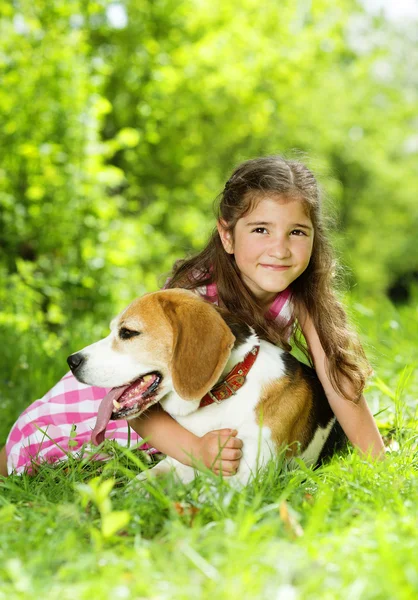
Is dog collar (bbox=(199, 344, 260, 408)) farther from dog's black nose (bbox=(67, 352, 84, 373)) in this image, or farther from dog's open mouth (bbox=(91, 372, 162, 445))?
dog's black nose (bbox=(67, 352, 84, 373))

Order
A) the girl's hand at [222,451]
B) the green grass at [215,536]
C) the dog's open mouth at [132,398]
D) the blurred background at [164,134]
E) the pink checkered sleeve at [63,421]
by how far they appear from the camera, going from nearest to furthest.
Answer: the green grass at [215,536], the girl's hand at [222,451], the dog's open mouth at [132,398], the pink checkered sleeve at [63,421], the blurred background at [164,134]

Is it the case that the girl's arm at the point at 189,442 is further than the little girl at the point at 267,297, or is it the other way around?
the little girl at the point at 267,297

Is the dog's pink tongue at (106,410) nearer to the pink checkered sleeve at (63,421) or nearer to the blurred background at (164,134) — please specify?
the pink checkered sleeve at (63,421)

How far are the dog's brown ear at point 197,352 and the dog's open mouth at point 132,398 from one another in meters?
0.17

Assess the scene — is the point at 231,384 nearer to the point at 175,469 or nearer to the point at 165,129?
the point at 175,469

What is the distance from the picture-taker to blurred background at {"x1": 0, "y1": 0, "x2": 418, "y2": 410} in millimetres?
8273

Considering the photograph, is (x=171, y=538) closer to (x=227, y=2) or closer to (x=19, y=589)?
(x=19, y=589)

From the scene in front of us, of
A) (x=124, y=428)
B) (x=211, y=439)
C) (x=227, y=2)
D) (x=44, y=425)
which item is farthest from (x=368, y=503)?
(x=227, y=2)

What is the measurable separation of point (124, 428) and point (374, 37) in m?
25.1

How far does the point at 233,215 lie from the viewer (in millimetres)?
3623

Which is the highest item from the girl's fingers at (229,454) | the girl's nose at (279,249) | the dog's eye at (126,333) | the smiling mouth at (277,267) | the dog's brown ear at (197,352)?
the girl's nose at (279,249)

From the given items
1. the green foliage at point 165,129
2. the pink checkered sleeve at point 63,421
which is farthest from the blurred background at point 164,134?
the pink checkered sleeve at point 63,421

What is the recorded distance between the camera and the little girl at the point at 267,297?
11.0ft

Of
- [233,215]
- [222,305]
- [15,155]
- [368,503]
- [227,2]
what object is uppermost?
[227,2]
